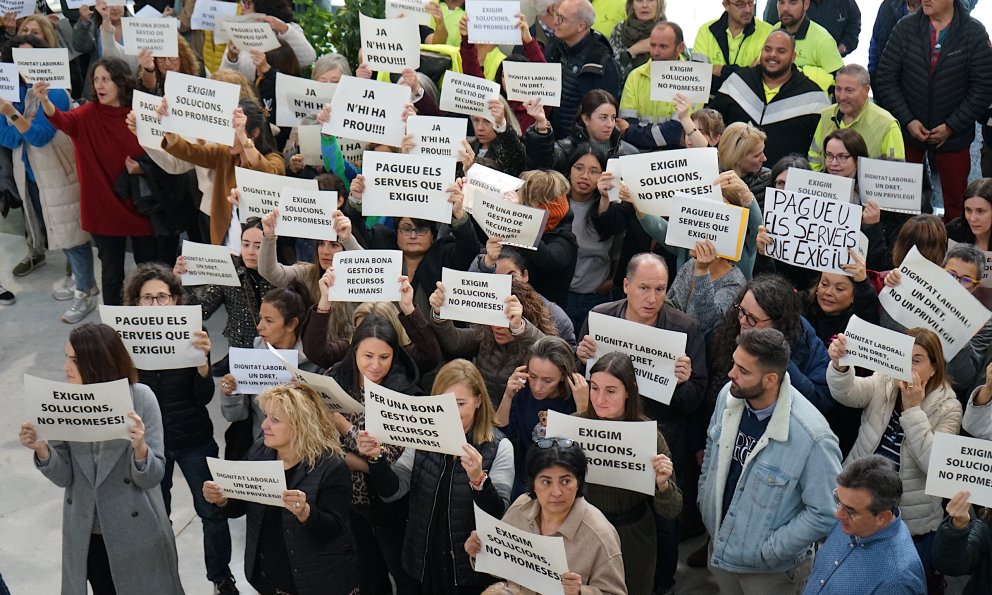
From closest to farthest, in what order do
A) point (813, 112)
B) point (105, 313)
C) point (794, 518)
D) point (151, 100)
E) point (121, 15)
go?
point (794, 518) < point (105, 313) < point (151, 100) < point (813, 112) < point (121, 15)

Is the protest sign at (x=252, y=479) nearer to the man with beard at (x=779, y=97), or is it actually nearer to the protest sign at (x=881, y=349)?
the protest sign at (x=881, y=349)

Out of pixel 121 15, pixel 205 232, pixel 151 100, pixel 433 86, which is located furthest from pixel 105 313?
pixel 121 15

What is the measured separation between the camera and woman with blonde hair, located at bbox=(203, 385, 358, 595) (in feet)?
17.8

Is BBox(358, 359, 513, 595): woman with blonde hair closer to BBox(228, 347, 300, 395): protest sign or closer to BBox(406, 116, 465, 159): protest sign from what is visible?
BBox(228, 347, 300, 395): protest sign

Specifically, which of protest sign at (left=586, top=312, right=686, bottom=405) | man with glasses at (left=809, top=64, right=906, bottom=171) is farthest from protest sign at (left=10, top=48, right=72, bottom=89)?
Answer: man with glasses at (left=809, top=64, right=906, bottom=171)

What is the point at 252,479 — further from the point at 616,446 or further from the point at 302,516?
the point at 616,446

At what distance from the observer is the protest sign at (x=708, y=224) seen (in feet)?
22.1

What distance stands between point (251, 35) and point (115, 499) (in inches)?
187

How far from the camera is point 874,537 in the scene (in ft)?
15.7

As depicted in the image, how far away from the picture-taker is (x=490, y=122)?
825cm

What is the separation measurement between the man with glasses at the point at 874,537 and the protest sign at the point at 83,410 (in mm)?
3210

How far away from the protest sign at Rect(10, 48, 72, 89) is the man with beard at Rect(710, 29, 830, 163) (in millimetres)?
4884

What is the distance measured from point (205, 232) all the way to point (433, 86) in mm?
2084

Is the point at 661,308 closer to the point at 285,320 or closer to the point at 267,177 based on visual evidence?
the point at 285,320
